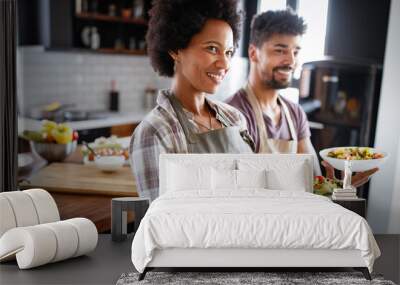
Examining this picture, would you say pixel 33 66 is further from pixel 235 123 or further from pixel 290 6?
pixel 290 6

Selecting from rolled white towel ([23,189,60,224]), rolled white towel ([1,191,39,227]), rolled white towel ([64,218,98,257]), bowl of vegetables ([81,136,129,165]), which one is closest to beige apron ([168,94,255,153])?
bowl of vegetables ([81,136,129,165])

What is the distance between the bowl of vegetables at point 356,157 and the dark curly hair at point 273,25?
122 centimetres

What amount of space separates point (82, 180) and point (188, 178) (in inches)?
51.2

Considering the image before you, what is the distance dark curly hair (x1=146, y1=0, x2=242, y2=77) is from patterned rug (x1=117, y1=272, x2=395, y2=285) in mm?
2055

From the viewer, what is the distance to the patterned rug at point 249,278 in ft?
14.1

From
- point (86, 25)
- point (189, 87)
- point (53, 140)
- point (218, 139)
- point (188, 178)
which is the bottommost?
point (188, 178)

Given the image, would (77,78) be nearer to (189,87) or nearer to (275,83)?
(189,87)

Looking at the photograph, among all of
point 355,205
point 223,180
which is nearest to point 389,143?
point 355,205

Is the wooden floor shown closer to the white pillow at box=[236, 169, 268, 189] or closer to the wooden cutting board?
the wooden cutting board

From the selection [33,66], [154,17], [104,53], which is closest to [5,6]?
[33,66]

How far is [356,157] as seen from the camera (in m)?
5.77

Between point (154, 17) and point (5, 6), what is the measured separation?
1428 millimetres

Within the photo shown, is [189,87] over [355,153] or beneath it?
over

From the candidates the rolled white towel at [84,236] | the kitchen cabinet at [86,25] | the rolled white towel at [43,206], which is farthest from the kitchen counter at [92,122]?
the rolled white towel at [84,236]
